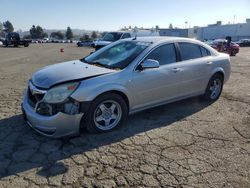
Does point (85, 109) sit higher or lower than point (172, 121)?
higher

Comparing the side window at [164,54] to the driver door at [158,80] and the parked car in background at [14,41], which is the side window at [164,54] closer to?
the driver door at [158,80]

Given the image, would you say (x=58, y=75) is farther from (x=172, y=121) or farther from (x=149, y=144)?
(x=172, y=121)

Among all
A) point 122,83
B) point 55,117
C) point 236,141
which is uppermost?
point 122,83

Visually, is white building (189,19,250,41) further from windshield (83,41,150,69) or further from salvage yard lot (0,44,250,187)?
salvage yard lot (0,44,250,187)

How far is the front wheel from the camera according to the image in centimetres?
632

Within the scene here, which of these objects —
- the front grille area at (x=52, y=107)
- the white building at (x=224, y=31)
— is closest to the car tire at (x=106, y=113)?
the front grille area at (x=52, y=107)

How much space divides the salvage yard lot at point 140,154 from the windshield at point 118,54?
3.74 feet

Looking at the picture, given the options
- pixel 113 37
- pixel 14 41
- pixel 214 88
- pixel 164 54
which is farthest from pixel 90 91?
pixel 14 41

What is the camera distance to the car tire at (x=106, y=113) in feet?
13.9

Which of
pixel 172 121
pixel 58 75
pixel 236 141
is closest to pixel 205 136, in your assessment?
pixel 236 141

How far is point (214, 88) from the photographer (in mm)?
6496

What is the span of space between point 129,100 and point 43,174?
6.41 feet

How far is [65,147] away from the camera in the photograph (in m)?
3.99

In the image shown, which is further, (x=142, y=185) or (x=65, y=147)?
(x=65, y=147)
